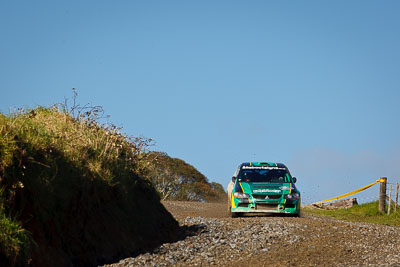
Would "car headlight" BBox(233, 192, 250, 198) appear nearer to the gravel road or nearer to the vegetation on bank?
the gravel road

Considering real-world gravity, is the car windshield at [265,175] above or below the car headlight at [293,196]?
above

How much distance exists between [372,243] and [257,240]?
3.05m

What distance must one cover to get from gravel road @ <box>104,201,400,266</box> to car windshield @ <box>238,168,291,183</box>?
3.31 metres

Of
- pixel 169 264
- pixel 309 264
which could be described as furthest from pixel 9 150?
pixel 309 264

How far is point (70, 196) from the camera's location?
11078mm

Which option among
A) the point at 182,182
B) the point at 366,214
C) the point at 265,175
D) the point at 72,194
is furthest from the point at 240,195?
the point at 182,182

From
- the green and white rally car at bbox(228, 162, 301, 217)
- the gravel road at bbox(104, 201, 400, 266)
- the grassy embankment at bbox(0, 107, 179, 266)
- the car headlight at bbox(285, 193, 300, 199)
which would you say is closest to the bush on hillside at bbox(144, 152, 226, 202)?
the green and white rally car at bbox(228, 162, 301, 217)

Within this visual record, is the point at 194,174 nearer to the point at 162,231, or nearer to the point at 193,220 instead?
the point at 193,220

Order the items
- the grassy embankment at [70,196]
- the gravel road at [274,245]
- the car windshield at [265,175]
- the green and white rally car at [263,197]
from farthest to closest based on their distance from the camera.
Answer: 1. the car windshield at [265,175]
2. the green and white rally car at [263,197]
3. the gravel road at [274,245]
4. the grassy embankment at [70,196]

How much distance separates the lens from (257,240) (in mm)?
13422

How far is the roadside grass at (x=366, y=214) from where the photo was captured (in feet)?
80.5

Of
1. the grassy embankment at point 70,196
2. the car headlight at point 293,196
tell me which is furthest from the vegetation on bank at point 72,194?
the car headlight at point 293,196

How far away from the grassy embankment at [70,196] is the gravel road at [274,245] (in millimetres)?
757

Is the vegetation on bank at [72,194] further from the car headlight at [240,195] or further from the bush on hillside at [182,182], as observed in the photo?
the bush on hillside at [182,182]
